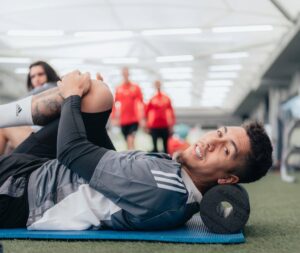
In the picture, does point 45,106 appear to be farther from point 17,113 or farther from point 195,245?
point 195,245

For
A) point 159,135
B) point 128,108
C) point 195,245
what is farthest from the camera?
point 159,135

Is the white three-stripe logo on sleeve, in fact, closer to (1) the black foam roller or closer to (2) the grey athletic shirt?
(2) the grey athletic shirt

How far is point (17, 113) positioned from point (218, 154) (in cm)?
95

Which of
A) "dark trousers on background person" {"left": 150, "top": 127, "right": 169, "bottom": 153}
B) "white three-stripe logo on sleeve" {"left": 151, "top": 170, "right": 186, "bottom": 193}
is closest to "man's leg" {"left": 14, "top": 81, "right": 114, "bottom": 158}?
"white three-stripe logo on sleeve" {"left": 151, "top": 170, "right": 186, "bottom": 193}

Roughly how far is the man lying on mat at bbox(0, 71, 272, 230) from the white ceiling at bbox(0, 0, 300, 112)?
6607 millimetres

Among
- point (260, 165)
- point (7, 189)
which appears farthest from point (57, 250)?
point (260, 165)

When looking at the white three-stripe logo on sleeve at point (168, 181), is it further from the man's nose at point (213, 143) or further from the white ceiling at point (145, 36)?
the white ceiling at point (145, 36)

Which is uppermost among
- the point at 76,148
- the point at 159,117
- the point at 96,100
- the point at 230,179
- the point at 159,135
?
the point at 96,100

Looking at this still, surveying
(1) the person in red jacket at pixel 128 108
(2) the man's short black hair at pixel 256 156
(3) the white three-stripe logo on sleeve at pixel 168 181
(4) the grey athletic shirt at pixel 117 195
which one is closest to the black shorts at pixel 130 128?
(1) the person in red jacket at pixel 128 108

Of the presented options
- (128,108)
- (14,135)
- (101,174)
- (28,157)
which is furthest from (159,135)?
(101,174)

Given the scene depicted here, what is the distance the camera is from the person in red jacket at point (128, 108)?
7.20 metres

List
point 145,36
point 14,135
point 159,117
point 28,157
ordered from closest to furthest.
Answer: point 28,157
point 14,135
point 159,117
point 145,36

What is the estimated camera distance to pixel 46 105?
2.21 metres

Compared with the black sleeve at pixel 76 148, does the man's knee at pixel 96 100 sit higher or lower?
higher
